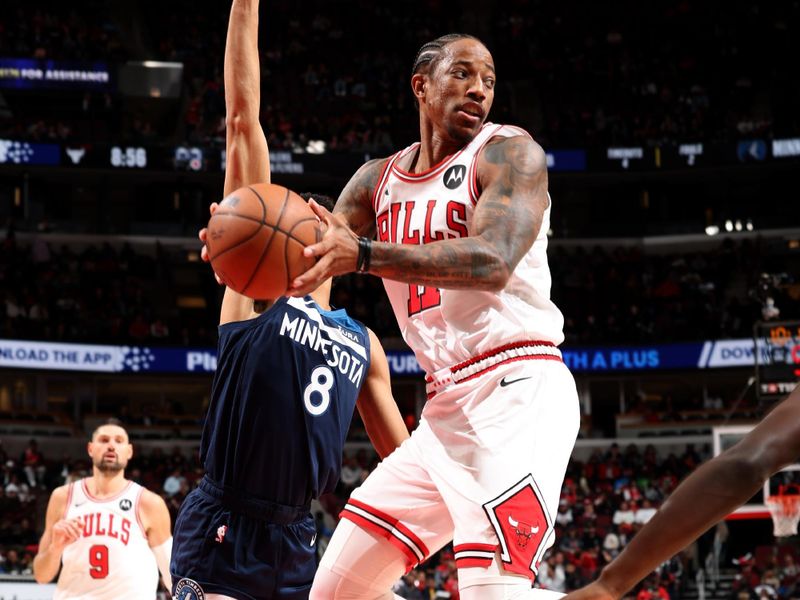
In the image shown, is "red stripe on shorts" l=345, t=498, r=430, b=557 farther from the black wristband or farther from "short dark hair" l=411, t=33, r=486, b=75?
"short dark hair" l=411, t=33, r=486, b=75

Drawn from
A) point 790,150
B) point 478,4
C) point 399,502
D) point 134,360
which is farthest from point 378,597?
point 478,4

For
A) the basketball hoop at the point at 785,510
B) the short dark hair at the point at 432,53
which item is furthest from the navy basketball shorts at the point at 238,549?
the basketball hoop at the point at 785,510

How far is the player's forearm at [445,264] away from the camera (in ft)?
10.9

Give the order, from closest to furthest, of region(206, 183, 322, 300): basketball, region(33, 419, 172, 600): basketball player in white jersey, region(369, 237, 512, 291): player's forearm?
region(206, 183, 322, 300): basketball, region(369, 237, 512, 291): player's forearm, region(33, 419, 172, 600): basketball player in white jersey

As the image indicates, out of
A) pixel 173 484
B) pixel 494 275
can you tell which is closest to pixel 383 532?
pixel 494 275

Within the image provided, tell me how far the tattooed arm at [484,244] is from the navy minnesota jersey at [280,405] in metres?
1.02

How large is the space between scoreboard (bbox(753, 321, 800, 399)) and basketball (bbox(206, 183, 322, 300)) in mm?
12698

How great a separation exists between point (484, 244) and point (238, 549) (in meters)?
1.63

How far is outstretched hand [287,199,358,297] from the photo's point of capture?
3.18m

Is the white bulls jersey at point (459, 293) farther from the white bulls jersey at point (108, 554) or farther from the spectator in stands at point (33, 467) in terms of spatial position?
the spectator in stands at point (33, 467)

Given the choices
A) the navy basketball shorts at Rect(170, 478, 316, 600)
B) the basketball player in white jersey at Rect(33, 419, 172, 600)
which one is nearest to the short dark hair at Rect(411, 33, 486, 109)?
the navy basketball shorts at Rect(170, 478, 316, 600)

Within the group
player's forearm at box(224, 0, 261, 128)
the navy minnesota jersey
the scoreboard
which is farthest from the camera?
the scoreboard

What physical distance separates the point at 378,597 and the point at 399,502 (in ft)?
1.33

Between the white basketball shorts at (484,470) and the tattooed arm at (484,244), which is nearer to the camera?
the tattooed arm at (484,244)
